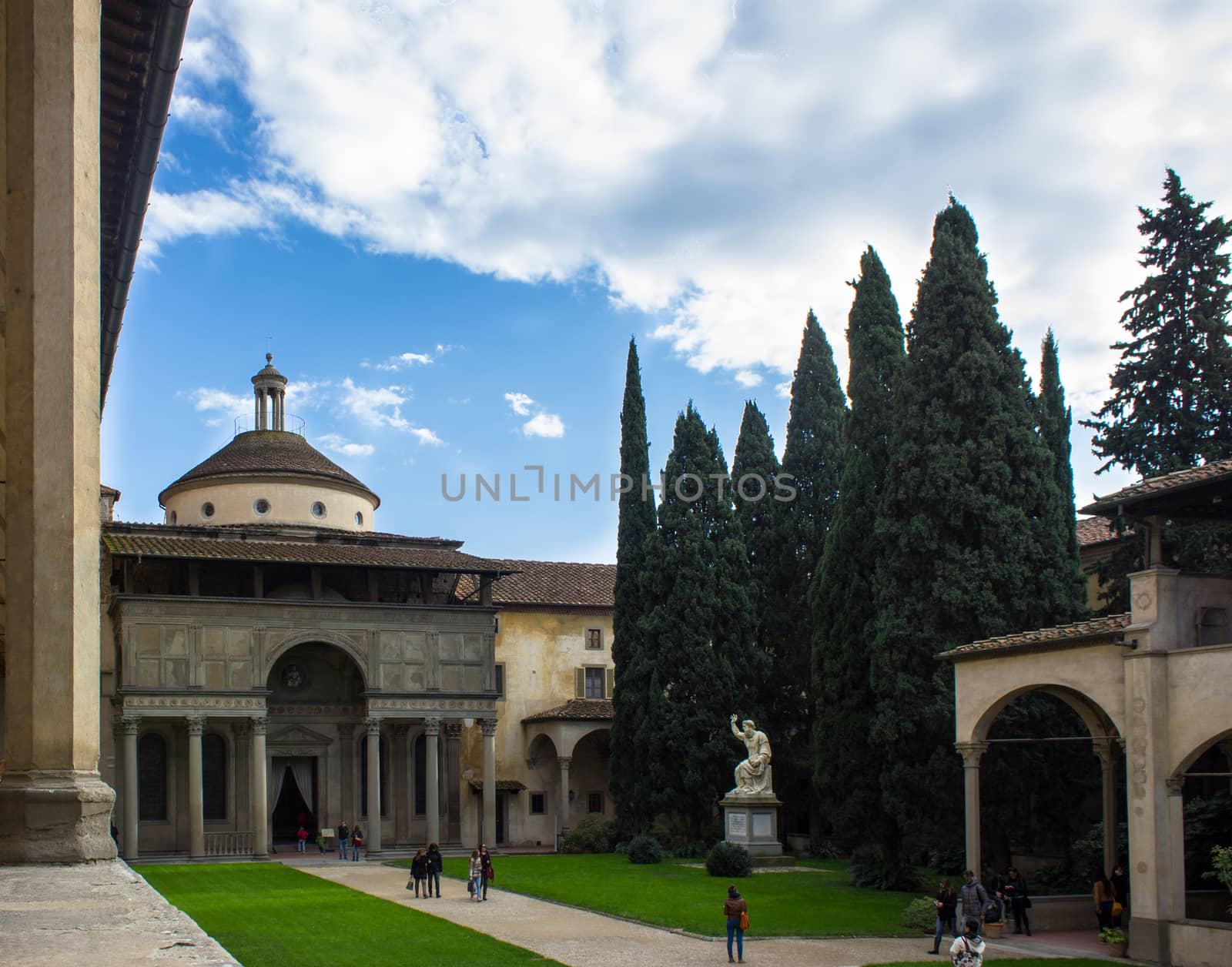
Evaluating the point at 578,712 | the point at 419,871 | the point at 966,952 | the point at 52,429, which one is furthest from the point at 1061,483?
the point at 52,429

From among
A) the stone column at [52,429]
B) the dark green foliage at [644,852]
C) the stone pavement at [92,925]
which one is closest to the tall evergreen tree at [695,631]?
the dark green foliage at [644,852]

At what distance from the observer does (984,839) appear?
25688mm

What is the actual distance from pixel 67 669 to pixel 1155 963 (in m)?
15.9

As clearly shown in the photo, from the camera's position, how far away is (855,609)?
100 feet

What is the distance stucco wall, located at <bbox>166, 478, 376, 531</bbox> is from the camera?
4400 cm

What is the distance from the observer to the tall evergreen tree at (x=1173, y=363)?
90.1 feet

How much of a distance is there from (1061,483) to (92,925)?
33.4 metres

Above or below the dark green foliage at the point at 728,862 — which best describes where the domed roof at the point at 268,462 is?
above

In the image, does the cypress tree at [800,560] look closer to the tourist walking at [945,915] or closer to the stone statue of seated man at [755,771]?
the stone statue of seated man at [755,771]

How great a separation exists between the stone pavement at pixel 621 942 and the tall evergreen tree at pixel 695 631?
12100 millimetres

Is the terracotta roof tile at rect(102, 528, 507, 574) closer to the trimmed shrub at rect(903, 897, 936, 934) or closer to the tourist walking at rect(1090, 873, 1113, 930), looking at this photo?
the trimmed shrub at rect(903, 897, 936, 934)

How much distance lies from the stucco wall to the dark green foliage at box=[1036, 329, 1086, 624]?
893 inches

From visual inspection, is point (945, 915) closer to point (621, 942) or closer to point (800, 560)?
point (621, 942)

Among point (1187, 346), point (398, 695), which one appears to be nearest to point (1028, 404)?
point (1187, 346)
